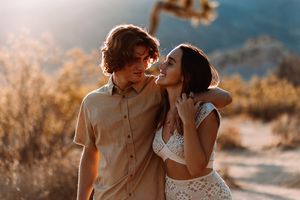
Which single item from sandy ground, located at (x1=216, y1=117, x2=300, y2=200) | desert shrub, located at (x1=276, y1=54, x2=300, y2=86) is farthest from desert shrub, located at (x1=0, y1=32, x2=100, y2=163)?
desert shrub, located at (x1=276, y1=54, x2=300, y2=86)

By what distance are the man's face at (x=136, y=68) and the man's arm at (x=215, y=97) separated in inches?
12.4

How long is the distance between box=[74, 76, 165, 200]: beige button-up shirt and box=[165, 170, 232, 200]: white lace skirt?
0.11 meters

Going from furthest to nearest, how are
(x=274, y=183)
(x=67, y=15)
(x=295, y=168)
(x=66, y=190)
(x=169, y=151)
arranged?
(x=67, y=15)
(x=295, y=168)
(x=274, y=183)
(x=66, y=190)
(x=169, y=151)

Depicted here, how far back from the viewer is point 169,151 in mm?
3873

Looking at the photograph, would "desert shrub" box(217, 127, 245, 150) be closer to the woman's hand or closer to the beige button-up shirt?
the beige button-up shirt

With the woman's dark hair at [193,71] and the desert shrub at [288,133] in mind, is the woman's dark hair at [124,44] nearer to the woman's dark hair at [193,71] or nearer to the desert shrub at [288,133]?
the woman's dark hair at [193,71]

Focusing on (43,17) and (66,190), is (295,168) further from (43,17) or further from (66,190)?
(43,17)

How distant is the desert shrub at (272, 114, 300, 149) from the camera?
16.3m

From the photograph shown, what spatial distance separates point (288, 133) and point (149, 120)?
13182 mm

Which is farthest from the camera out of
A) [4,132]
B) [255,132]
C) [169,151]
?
[255,132]

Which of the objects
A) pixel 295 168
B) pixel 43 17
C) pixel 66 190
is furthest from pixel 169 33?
pixel 66 190

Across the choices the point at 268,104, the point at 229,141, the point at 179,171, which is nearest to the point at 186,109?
the point at 179,171

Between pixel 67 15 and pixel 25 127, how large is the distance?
6107cm

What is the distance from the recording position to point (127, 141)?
13.0 feet
